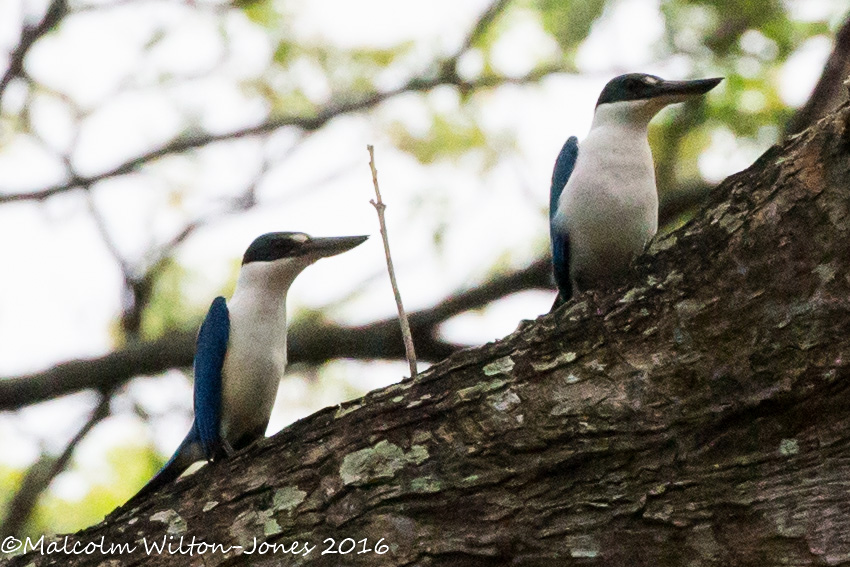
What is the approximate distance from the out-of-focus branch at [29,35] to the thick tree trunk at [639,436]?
597 cm

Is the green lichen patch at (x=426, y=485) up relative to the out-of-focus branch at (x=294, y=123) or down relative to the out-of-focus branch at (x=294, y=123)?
down

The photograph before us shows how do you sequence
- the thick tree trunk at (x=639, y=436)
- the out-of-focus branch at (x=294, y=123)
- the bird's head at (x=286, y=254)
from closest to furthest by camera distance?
the thick tree trunk at (x=639, y=436) → the bird's head at (x=286, y=254) → the out-of-focus branch at (x=294, y=123)

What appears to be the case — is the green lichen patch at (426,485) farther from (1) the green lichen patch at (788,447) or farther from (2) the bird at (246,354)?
(2) the bird at (246,354)

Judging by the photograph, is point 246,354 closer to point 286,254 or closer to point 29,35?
point 286,254

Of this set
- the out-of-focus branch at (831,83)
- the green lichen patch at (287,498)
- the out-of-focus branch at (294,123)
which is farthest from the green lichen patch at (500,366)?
the out-of-focus branch at (294,123)

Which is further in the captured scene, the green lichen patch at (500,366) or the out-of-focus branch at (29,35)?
the out-of-focus branch at (29,35)

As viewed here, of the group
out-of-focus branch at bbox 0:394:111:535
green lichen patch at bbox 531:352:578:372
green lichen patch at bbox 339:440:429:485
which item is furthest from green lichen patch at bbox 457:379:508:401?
out-of-focus branch at bbox 0:394:111:535

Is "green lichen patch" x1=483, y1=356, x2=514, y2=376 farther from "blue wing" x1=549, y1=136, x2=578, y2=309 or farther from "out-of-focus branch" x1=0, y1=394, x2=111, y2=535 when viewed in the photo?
"out-of-focus branch" x1=0, y1=394, x2=111, y2=535

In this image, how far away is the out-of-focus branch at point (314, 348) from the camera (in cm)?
799

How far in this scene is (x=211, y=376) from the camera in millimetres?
5152

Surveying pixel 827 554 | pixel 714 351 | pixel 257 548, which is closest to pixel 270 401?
pixel 257 548

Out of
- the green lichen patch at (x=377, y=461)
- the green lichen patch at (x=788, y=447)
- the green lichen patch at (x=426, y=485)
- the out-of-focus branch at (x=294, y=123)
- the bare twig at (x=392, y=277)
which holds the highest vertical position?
the out-of-focus branch at (x=294, y=123)

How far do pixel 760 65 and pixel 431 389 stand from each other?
264 inches

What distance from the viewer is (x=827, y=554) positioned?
3.16m
